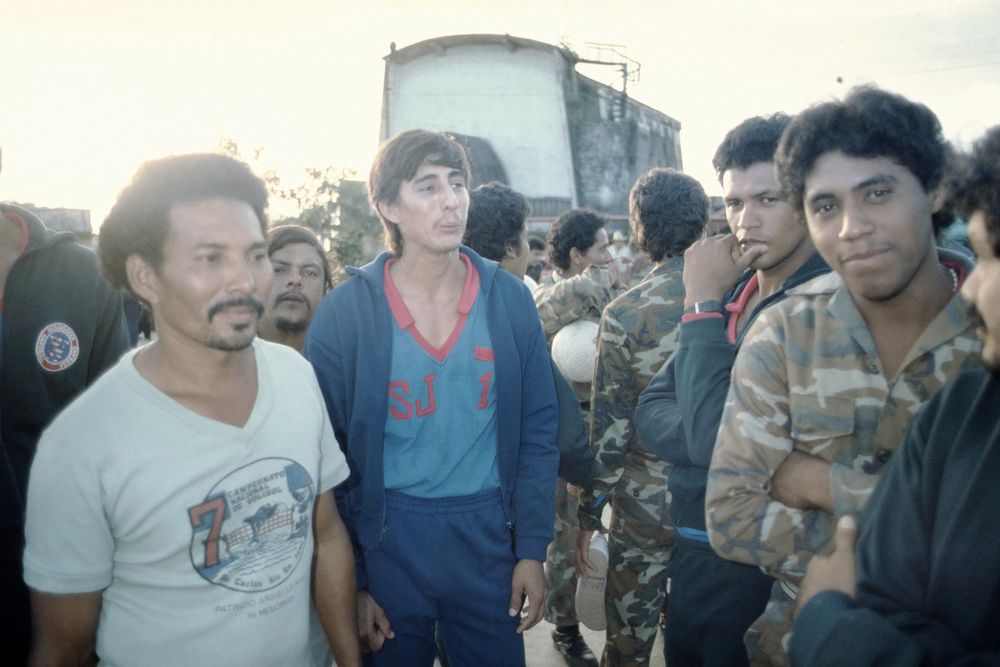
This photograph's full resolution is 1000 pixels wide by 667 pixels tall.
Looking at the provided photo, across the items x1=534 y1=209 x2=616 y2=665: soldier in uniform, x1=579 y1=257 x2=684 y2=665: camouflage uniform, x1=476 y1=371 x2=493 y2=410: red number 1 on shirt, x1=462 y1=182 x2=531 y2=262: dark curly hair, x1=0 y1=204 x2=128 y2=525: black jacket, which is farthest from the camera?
x1=534 y1=209 x2=616 y2=665: soldier in uniform

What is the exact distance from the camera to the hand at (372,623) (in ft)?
8.28

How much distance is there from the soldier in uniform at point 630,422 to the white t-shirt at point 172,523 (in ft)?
5.15

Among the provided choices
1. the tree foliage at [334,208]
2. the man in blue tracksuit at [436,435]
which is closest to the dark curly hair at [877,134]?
the man in blue tracksuit at [436,435]

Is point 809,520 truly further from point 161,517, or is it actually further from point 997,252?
point 161,517

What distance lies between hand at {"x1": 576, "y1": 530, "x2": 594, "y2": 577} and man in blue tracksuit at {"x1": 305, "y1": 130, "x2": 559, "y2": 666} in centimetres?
83

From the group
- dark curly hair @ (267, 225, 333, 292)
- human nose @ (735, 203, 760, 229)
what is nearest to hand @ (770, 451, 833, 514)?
human nose @ (735, 203, 760, 229)

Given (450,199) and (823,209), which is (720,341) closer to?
(823,209)

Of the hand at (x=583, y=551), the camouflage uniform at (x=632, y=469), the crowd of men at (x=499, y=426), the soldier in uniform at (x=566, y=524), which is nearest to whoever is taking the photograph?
the crowd of men at (x=499, y=426)

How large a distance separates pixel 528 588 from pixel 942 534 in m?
1.70

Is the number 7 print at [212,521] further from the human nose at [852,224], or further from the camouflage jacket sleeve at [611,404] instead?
the camouflage jacket sleeve at [611,404]

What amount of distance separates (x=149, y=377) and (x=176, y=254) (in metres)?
0.32

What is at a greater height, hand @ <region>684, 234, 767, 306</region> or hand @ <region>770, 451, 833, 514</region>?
hand @ <region>684, 234, 767, 306</region>

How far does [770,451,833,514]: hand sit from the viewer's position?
1.65m

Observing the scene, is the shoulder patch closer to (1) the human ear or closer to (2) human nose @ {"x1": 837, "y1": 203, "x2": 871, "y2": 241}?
(1) the human ear
